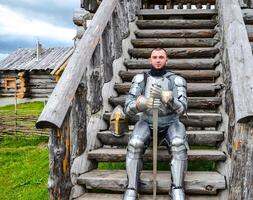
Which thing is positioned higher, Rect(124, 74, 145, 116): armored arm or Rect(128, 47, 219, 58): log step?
Rect(128, 47, 219, 58): log step

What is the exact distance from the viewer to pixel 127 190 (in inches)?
147

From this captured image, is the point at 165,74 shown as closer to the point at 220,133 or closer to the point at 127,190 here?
the point at 220,133

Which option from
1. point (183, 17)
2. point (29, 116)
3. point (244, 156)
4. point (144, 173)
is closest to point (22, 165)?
point (183, 17)

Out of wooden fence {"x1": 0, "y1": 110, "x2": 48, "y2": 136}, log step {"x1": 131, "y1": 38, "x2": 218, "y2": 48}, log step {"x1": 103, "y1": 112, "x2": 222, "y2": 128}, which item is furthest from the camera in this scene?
wooden fence {"x1": 0, "y1": 110, "x2": 48, "y2": 136}

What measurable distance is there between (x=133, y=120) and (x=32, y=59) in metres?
27.5

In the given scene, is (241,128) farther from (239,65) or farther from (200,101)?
(200,101)

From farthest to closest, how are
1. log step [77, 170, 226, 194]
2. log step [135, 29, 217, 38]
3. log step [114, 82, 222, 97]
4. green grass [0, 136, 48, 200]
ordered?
log step [135, 29, 217, 38]
green grass [0, 136, 48, 200]
log step [114, 82, 222, 97]
log step [77, 170, 226, 194]

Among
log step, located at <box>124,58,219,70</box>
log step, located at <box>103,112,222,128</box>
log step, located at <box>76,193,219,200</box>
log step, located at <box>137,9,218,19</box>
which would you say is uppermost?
log step, located at <box>137,9,218,19</box>

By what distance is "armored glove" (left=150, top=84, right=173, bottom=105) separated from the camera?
3764mm

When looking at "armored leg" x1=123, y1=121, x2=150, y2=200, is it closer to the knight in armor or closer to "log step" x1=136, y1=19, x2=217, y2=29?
the knight in armor

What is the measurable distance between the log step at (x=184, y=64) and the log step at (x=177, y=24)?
1.08 meters

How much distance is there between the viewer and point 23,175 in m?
7.38

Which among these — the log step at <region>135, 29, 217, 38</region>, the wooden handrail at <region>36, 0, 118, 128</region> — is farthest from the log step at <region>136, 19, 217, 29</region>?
the wooden handrail at <region>36, 0, 118, 128</region>

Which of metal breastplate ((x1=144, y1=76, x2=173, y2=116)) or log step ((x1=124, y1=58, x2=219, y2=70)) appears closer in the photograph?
metal breastplate ((x1=144, y1=76, x2=173, y2=116))
